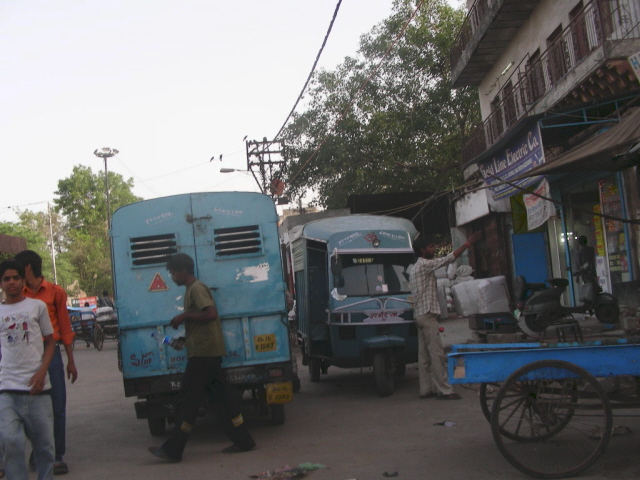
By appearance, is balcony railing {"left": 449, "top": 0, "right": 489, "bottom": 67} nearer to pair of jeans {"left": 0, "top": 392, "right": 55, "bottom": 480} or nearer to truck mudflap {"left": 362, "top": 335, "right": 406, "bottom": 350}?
truck mudflap {"left": 362, "top": 335, "right": 406, "bottom": 350}

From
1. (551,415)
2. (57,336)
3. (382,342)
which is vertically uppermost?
(57,336)

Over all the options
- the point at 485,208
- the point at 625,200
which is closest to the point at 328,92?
the point at 485,208

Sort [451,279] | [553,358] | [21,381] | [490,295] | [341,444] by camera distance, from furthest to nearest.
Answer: [451,279] → [490,295] → [341,444] → [553,358] → [21,381]

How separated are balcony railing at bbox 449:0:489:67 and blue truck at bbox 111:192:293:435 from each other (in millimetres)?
14066

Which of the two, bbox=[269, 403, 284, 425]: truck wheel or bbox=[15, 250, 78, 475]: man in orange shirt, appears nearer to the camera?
bbox=[15, 250, 78, 475]: man in orange shirt

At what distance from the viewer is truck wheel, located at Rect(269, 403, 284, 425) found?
25.9ft

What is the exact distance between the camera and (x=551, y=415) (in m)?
5.18

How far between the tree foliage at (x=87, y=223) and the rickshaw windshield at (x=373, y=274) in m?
64.1

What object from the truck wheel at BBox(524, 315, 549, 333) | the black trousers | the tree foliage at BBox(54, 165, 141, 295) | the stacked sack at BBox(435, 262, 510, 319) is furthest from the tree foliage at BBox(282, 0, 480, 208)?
the tree foliage at BBox(54, 165, 141, 295)

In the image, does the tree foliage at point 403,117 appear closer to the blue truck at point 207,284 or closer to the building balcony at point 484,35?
the building balcony at point 484,35

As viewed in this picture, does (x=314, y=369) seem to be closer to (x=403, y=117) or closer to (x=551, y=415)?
(x=551, y=415)

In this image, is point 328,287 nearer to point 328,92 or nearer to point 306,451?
point 306,451

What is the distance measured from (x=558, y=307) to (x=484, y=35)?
9.54m

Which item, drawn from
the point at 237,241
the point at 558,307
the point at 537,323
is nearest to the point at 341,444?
the point at 237,241
